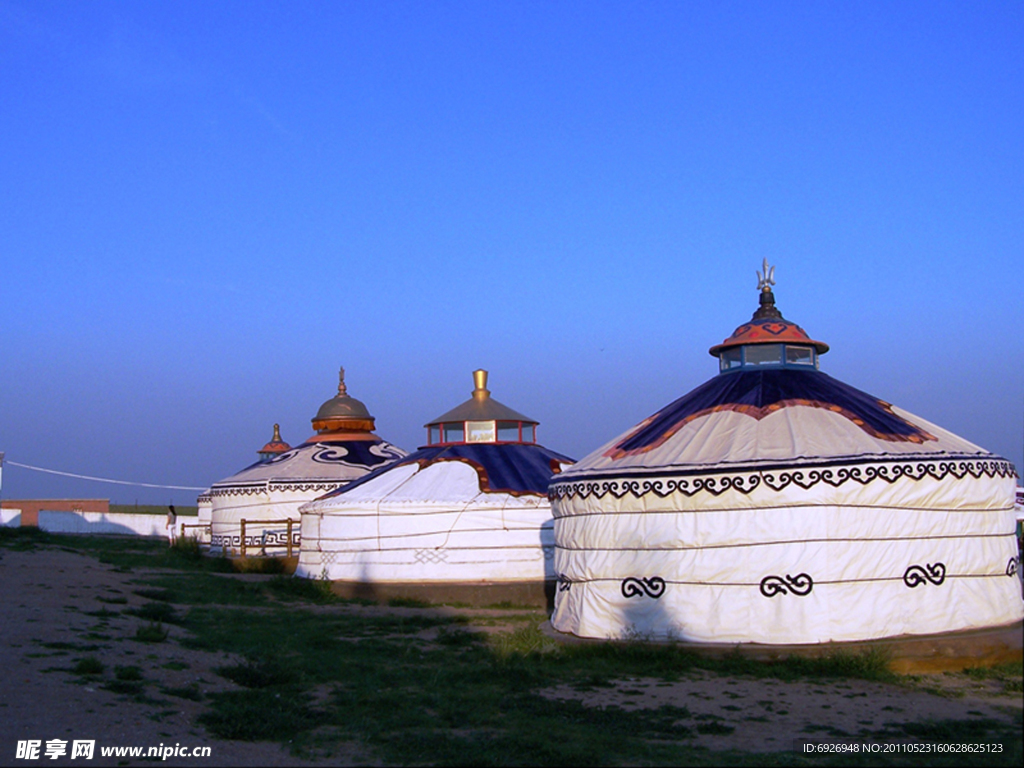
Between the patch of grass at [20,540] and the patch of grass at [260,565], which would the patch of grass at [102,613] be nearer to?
the patch of grass at [260,565]

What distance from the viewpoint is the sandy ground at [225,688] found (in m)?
4.80

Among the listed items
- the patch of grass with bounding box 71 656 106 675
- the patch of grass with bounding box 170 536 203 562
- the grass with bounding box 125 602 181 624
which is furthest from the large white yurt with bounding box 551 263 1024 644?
the patch of grass with bounding box 170 536 203 562

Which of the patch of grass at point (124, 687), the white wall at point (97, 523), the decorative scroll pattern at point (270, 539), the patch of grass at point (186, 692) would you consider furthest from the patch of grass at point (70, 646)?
the white wall at point (97, 523)

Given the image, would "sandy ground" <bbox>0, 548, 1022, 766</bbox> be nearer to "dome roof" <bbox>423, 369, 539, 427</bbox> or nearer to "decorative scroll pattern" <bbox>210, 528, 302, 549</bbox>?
"dome roof" <bbox>423, 369, 539, 427</bbox>

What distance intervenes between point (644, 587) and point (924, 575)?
2.09m

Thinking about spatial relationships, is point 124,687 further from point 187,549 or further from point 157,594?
point 187,549

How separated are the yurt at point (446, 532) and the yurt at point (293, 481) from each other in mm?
4318

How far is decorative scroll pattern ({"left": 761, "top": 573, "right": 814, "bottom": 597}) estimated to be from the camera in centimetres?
695

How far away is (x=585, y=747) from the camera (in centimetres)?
479

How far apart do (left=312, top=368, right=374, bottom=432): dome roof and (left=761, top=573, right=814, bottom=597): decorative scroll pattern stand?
1386 cm

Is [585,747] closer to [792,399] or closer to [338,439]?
[792,399]

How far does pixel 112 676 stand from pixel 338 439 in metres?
13.3

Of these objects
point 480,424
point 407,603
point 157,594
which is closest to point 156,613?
point 157,594

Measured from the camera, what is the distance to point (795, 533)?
700 centimetres
